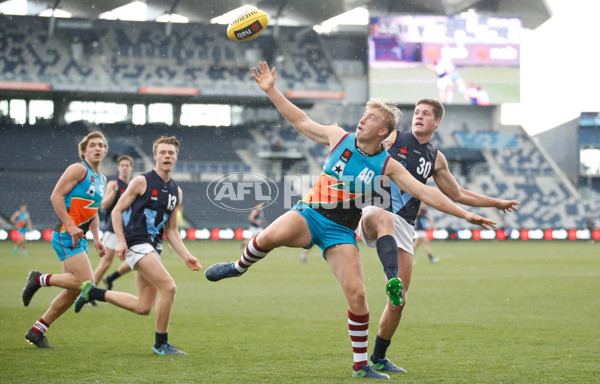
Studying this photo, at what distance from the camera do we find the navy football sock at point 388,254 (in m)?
6.49

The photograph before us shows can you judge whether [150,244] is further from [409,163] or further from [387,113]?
[387,113]

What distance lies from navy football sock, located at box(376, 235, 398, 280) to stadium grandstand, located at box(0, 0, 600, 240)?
116 feet

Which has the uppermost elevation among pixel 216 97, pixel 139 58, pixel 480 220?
pixel 139 58

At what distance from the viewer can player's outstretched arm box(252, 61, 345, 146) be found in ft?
21.9

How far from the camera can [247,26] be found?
8.15m

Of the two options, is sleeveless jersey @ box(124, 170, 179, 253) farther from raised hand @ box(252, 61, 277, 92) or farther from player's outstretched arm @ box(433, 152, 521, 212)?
player's outstretched arm @ box(433, 152, 521, 212)

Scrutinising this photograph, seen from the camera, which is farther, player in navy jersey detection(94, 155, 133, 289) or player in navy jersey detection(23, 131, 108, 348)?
player in navy jersey detection(94, 155, 133, 289)

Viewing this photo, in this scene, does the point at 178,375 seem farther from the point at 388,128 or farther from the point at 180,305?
the point at 180,305

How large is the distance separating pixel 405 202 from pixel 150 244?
281 cm

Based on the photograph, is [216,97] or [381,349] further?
[216,97]

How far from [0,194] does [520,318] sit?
118 feet

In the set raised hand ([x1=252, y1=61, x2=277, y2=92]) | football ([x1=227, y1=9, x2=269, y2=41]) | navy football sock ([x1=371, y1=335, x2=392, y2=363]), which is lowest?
navy football sock ([x1=371, y1=335, x2=392, y2=363])

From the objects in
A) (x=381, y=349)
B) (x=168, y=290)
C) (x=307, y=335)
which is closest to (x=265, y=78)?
(x=168, y=290)

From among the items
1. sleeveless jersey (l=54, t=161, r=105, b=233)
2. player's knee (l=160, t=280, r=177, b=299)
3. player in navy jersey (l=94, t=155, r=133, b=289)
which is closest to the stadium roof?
player in navy jersey (l=94, t=155, r=133, b=289)
